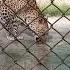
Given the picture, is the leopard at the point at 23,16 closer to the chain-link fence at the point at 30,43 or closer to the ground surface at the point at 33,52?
the chain-link fence at the point at 30,43

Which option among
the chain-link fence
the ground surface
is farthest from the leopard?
the ground surface

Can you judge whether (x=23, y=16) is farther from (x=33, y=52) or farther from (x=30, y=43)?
(x=33, y=52)

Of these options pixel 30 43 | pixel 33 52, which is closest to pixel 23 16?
pixel 30 43

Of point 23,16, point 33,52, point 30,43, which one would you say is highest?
point 23,16

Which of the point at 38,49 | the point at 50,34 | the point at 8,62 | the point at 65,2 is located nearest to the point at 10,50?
the point at 38,49

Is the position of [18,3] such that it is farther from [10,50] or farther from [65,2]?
[65,2]

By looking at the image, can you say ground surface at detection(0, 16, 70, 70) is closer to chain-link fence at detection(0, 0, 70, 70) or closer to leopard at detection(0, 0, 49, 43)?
chain-link fence at detection(0, 0, 70, 70)

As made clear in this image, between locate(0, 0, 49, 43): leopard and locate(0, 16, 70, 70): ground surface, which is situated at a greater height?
locate(0, 0, 49, 43): leopard

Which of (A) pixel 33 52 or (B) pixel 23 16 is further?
(B) pixel 23 16

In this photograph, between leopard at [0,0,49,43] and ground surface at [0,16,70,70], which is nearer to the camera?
ground surface at [0,16,70,70]

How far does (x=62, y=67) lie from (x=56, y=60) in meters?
0.61

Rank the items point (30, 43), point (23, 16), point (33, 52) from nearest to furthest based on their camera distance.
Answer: point (33, 52) → point (30, 43) → point (23, 16)

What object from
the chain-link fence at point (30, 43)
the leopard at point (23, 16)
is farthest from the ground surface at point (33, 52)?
the leopard at point (23, 16)

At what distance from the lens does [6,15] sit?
9.46 metres
